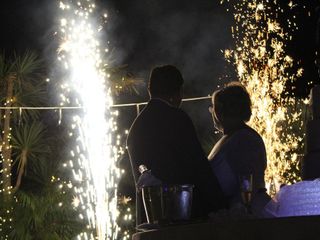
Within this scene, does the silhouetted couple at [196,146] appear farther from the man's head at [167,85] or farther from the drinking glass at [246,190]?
the drinking glass at [246,190]

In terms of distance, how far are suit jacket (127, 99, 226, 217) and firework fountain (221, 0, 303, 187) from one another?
365 inches

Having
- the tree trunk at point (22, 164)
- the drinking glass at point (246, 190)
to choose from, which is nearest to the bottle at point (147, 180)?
the drinking glass at point (246, 190)

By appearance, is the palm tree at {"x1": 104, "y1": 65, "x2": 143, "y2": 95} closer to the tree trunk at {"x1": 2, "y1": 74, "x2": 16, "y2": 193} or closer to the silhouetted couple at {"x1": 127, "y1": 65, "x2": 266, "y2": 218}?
the tree trunk at {"x1": 2, "y1": 74, "x2": 16, "y2": 193}

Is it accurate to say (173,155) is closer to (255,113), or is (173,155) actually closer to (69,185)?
(69,185)

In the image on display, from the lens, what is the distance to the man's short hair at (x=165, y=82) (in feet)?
13.9

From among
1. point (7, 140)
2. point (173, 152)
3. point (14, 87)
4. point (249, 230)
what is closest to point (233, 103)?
point (173, 152)

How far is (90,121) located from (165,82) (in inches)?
332

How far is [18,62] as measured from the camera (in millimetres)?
14852

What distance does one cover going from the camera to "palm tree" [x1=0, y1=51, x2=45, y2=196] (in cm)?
1442

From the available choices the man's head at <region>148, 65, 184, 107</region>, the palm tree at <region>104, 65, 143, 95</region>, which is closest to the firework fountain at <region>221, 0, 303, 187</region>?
the palm tree at <region>104, 65, 143, 95</region>

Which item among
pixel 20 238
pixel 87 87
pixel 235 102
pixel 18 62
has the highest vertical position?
pixel 18 62

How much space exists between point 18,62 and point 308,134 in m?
11.9

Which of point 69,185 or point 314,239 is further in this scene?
point 69,185

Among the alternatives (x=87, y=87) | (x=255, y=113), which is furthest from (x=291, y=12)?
(x=87, y=87)
